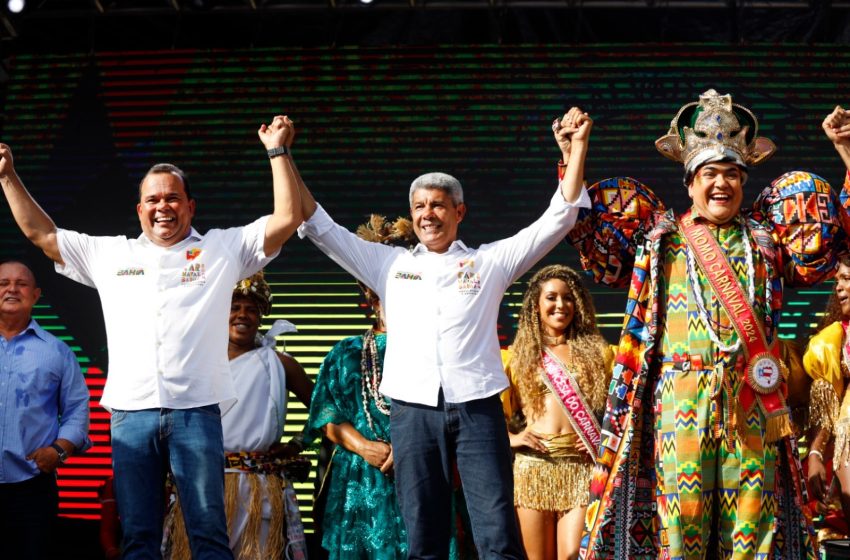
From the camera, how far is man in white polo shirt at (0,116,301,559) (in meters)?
4.40

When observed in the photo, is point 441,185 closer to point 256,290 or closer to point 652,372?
point 652,372

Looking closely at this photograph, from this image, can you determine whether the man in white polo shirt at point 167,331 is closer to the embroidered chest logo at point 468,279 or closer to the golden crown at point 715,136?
the embroidered chest logo at point 468,279

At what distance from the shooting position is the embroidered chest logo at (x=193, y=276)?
15.2ft

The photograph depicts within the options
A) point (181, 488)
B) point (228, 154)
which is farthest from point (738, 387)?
point (228, 154)

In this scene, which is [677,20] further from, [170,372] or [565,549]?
[170,372]

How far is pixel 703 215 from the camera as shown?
15.3 ft

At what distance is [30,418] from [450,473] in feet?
6.86

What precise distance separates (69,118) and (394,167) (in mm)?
2009

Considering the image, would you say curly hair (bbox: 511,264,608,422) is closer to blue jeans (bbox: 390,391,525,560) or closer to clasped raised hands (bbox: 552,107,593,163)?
blue jeans (bbox: 390,391,525,560)

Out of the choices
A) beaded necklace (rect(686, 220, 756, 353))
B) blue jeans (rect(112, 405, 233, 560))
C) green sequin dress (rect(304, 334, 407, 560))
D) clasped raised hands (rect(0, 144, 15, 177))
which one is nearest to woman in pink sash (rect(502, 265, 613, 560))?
green sequin dress (rect(304, 334, 407, 560))

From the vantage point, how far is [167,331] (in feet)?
14.9

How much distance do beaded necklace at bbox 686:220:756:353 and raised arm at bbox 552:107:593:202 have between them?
49 centimetres

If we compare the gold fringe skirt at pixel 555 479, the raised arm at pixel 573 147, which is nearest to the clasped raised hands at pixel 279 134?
the raised arm at pixel 573 147

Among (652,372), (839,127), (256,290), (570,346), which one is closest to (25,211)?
(256,290)
